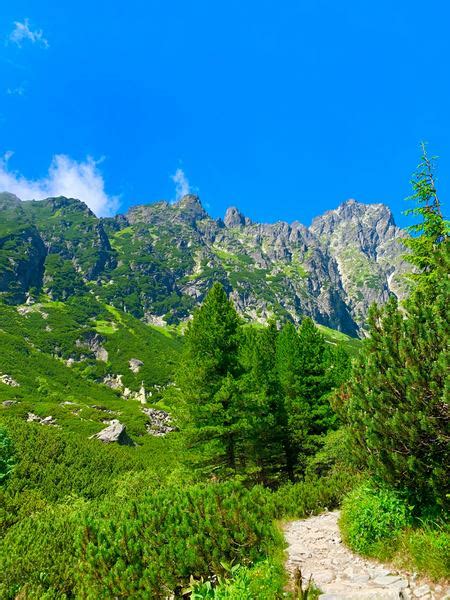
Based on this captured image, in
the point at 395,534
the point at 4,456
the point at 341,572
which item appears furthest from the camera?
the point at 4,456

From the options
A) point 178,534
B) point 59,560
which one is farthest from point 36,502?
point 178,534

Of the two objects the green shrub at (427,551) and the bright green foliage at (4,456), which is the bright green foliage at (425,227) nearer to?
the green shrub at (427,551)

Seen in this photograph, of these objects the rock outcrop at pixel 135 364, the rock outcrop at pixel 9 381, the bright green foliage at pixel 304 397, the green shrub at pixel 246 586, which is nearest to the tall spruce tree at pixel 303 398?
the bright green foliage at pixel 304 397

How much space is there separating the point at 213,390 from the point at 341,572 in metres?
11.4

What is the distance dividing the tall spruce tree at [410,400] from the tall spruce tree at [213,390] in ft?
31.9

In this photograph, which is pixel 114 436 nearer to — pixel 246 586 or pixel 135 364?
pixel 246 586

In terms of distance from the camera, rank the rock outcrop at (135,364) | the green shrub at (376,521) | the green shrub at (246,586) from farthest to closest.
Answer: the rock outcrop at (135,364) < the green shrub at (376,521) < the green shrub at (246,586)

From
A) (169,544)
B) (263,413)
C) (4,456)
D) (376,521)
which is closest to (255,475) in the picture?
(263,413)

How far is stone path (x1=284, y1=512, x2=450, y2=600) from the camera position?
6756mm

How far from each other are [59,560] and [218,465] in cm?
1155

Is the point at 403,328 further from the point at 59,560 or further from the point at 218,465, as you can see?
the point at 218,465

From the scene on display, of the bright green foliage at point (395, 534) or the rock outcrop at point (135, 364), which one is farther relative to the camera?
the rock outcrop at point (135, 364)

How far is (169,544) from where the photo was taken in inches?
308

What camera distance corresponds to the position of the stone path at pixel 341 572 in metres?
6.76
